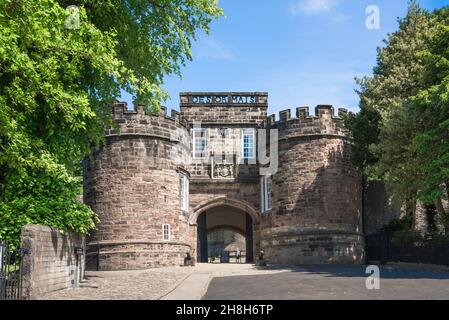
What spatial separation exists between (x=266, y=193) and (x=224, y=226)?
1583 cm

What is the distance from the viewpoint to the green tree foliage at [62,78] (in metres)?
12.2

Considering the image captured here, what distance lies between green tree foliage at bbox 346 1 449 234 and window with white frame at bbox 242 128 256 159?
19.9 ft

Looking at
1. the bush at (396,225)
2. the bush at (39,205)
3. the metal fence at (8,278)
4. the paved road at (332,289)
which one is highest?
the bush at (39,205)

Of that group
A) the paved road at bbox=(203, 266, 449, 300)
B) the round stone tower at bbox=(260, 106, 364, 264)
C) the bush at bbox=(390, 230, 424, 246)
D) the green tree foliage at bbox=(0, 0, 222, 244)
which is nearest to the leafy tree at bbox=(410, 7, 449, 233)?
the bush at bbox=(390, 230, 424, 246)

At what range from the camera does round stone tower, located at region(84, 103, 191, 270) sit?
80.4 feet

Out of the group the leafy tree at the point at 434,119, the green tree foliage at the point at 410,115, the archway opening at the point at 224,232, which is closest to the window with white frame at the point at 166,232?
the archway opening at the point at 224,232

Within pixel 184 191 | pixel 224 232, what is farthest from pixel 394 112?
pixel 224 232

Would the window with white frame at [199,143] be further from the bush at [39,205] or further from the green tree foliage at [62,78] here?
the bush at [39,205]

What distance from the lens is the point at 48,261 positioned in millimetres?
13312

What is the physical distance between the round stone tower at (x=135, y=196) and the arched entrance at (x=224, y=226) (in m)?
2.88

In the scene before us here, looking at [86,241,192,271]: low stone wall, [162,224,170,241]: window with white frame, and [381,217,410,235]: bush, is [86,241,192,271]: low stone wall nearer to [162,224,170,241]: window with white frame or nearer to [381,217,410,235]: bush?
[162,224,170,241]: window with white frame
